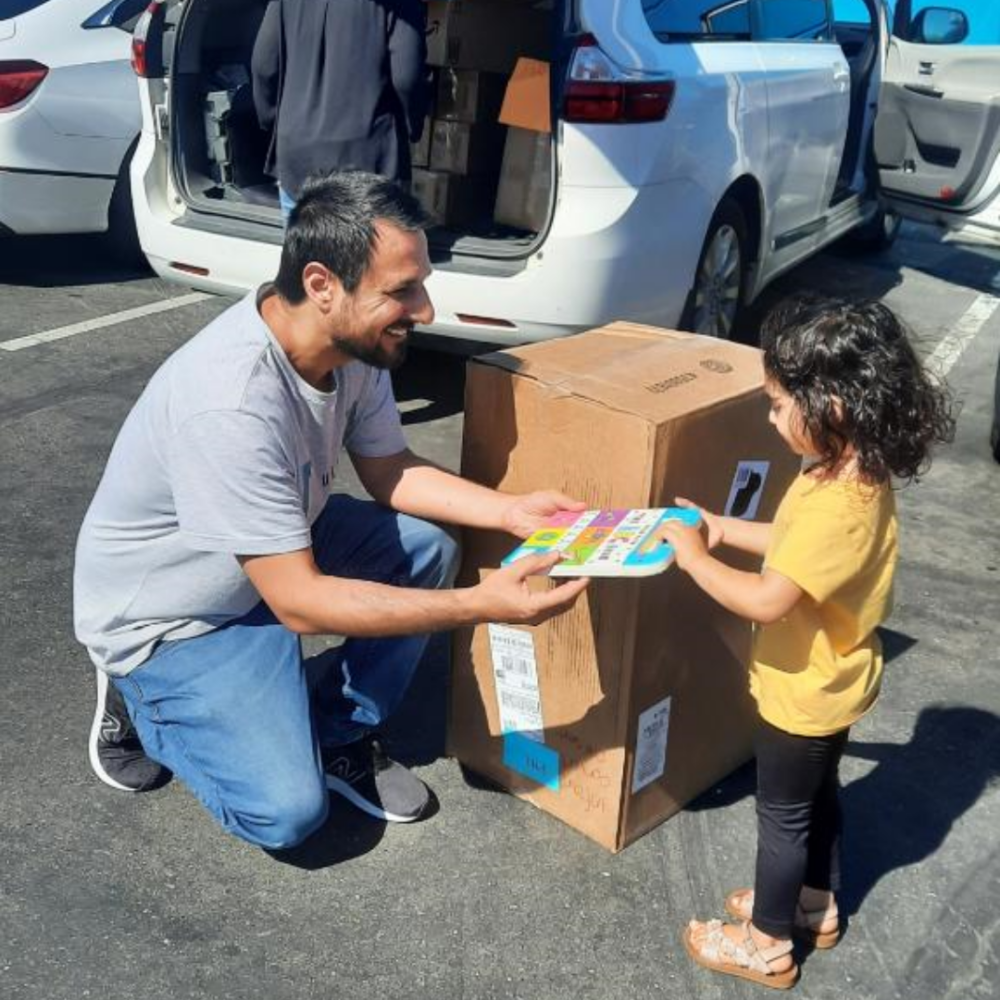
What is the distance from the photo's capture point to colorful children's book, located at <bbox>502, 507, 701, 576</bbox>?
2.04 meters

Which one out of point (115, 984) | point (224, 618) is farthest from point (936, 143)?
point (115, 984)

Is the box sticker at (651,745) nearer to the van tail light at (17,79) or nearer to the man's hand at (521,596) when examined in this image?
the man's hand at (521,596)

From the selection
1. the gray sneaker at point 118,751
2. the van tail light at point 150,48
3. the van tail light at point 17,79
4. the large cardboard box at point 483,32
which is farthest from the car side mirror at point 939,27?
the gray sneaker at point 118,751

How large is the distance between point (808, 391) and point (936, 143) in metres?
4.59

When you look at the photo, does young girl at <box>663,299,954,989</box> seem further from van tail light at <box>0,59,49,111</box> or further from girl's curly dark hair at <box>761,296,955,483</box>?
van tail light at <box>0,59,49,111</box>

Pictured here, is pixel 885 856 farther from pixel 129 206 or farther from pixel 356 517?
pixel 129 206

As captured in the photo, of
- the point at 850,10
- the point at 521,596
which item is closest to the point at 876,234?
the point at 521,596

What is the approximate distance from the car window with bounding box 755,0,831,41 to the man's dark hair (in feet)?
10.5

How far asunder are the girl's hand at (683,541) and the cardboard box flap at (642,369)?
22 centimetres

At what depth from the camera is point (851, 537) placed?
2.06 meters

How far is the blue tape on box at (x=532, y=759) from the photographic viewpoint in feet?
8.85

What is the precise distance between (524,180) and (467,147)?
37cm

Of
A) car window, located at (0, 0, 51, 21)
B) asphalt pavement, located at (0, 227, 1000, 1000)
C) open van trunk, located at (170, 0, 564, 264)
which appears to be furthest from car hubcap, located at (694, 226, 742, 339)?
car window, located at (0, 0, 51, 21)

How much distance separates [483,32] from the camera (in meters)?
5.14
